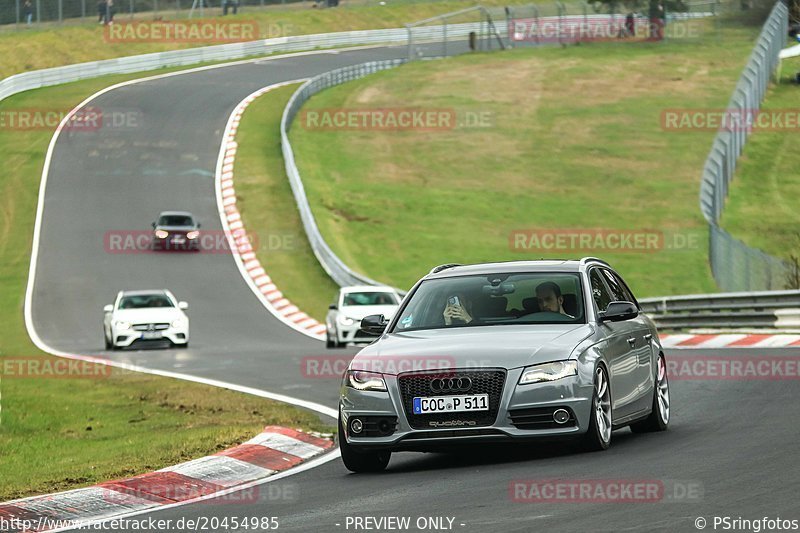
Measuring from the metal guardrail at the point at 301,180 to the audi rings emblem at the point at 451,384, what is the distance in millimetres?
26924

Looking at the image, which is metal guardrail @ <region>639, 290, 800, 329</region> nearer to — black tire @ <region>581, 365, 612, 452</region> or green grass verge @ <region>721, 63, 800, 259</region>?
green grass verge @ <region>721, 63, 800, 259</region>

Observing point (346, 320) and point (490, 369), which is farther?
point (346, 320)

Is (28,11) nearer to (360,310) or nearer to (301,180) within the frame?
(301,180)

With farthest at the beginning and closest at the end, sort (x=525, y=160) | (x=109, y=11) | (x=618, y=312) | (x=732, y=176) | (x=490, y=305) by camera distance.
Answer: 1. (x=109, y=11)
2. (x=525, y=160)
3. (x=732, y=176)
4. (x=490, y=305)
5. (x=618, y=312)

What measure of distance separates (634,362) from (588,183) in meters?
43.0

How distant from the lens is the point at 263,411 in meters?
17.2

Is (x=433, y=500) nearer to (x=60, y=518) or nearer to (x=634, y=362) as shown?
(x=60, y=518)

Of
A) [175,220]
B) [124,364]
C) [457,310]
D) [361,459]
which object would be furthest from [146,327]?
[361,459]

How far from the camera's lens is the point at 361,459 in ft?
36.5

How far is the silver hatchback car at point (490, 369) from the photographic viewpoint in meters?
10.6

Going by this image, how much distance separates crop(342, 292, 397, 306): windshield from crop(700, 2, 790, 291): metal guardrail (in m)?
Answer: 7.24

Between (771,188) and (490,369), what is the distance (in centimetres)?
4069

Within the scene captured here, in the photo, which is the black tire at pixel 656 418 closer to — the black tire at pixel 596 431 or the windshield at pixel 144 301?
the black tire at pixel 596 431

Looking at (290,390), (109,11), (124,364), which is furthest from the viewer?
(109,11)
